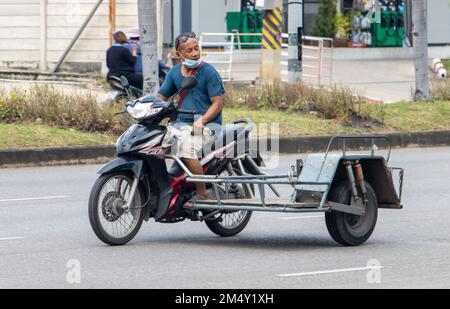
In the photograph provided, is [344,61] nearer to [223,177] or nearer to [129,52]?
[129,52]

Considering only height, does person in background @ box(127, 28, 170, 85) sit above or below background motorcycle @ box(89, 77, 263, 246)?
above

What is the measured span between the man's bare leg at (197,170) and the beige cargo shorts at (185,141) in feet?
0.14

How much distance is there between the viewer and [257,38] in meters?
34.7

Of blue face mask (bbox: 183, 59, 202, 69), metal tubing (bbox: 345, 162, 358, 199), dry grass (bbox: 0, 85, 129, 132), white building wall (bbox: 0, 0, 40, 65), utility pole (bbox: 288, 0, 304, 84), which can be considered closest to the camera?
metal tubing (bbox: 345, 162, 358, 199)

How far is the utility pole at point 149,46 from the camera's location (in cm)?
1884

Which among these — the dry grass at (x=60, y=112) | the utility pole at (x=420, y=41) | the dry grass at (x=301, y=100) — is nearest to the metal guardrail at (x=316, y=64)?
the utility pole at (x=420, y=41)

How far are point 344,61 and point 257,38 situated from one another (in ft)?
8.84

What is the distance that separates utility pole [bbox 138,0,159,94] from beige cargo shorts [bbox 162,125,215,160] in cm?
876

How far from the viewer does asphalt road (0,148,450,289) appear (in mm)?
8500

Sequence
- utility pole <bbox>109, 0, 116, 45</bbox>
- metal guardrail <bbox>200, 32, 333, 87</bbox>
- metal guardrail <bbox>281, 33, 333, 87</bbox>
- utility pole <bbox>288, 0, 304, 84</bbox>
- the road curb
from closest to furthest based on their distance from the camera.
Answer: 1. the road curb
2. utility pole <bbox>288, 0, 304, 84</bbox>
3. metal guardrail <bbox>281, 33, 333, 87</bbox>
4. utility pole <bbox>109, 0, 116, 45</bbox>
5. metal guardrail <bbox>200, 32, 333, 87</bbox>

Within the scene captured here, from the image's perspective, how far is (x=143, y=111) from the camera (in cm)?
997

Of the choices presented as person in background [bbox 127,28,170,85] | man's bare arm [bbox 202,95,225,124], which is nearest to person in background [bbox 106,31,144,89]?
person in background [bbox 127,28,170,85]

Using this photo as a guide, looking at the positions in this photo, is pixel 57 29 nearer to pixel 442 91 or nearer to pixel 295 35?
pixel 295 35

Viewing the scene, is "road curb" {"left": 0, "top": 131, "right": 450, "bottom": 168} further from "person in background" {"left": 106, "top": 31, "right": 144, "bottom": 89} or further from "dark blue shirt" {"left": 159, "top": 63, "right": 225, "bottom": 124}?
"dark blue shirt" {"left": 159, "top": 63, "right": 225, "bottom": 124}
